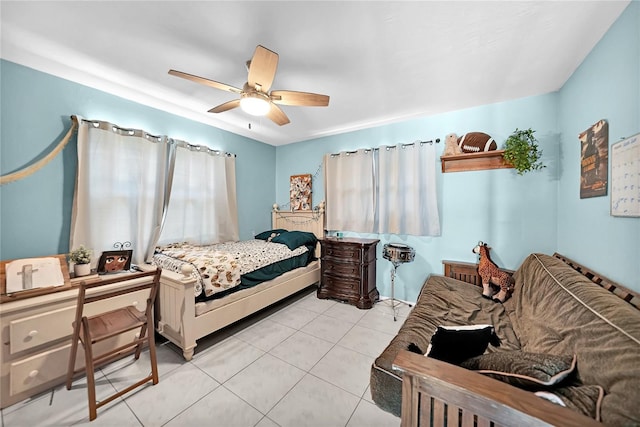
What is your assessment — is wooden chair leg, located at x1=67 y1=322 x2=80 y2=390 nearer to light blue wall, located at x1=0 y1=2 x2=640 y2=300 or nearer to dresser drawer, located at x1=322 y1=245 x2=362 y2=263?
light blue wall, located at x1=0 y1=2 x2=640 y2=300

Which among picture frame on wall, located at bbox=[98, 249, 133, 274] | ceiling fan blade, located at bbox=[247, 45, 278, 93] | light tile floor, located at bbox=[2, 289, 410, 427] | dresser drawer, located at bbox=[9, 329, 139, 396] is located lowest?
light tile floor, located at bbox=[2, 289, 410, 427]

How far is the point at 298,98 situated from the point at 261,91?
31 cm

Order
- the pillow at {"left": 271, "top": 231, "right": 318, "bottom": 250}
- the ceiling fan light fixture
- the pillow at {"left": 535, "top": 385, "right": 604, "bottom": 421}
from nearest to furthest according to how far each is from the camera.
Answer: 1. the pillow at {"left": 535, "top": 385, "right": 604, "bottom": 421}
2. the ceiling fan light fixture
3. the pillow at {"left": 271, "top": 231, "right": 318, "bottom": 250}

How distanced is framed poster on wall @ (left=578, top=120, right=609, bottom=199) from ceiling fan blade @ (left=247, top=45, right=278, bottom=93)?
229 centimetres

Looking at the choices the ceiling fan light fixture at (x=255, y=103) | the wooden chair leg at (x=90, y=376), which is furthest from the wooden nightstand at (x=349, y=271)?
the wooden chair leg at (x=90, y=376)

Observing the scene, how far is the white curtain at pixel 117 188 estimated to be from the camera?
7.07 ft

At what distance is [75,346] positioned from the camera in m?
1.54

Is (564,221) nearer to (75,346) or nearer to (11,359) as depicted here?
(75,346)

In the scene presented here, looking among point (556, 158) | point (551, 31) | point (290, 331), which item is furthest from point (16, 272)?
point (556, 158)

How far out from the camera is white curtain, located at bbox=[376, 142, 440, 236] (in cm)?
294

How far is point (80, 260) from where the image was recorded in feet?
6.57

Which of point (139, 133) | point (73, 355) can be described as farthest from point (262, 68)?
point (73, 355)

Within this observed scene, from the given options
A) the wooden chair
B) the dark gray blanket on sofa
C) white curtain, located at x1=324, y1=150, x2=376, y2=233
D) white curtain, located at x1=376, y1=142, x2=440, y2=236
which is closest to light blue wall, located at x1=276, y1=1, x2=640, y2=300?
white curtain, located at x1=376, y1=142, x2=440, y2=236

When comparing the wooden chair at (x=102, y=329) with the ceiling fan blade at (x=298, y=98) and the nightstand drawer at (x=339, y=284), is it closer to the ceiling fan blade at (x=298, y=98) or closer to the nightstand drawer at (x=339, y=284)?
the ceiling fan blade at (x=298, y=98)
